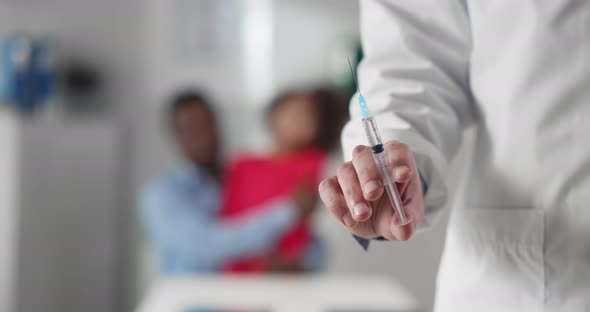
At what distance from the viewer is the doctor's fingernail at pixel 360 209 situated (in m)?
0.64

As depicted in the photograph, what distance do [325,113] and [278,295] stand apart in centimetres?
125

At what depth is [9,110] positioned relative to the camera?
2750 millimetres

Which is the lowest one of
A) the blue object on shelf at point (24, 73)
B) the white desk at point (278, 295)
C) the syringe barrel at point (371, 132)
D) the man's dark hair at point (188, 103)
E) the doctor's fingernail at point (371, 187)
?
the white desk at point (278, 295)

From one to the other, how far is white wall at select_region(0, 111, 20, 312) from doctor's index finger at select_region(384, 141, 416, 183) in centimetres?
230

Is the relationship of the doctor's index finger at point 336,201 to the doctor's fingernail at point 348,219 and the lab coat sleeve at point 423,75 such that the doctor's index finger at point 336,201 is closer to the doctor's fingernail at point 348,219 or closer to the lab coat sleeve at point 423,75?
the doctor's fingernail at point 348,219

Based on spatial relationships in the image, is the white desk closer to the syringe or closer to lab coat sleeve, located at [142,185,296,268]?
lab coat sleeve, located at [142,185,296,268]

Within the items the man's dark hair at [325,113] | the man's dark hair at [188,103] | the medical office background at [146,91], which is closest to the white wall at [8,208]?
the medical office background at [146,91]

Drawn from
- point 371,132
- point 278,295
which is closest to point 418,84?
point 371,132

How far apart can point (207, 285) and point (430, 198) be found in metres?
1.08

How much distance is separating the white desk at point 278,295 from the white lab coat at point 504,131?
676mm

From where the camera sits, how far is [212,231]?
2555 mm

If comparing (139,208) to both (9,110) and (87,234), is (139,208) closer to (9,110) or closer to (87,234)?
(87,234)

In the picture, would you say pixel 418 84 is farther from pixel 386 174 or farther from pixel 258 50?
pixel 258 50

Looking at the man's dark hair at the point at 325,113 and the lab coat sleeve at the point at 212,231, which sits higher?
the man's dark hair at the point at 325,113
